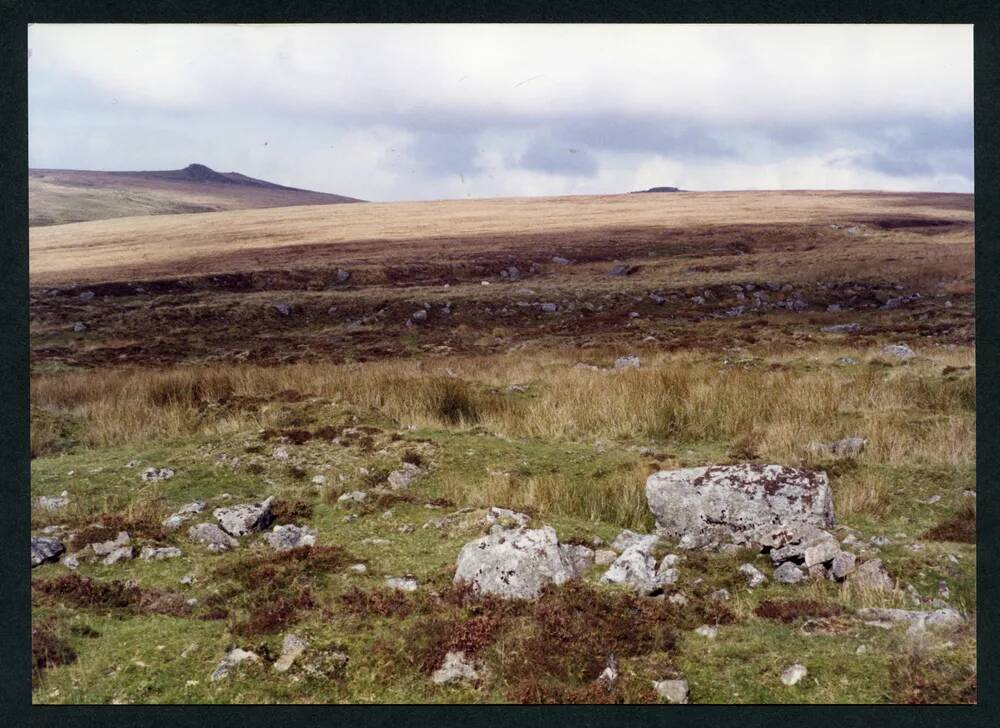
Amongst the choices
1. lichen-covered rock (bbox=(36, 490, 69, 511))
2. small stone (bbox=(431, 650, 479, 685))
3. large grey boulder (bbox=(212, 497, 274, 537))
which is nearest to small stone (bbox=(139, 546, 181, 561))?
large grey boulder (bbox=(212, 497, 274, 537))

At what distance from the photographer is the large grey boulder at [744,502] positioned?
26.7 ft

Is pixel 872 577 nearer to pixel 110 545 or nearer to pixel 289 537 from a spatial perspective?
pixel 289 537

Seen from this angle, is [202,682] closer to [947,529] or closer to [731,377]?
[947,529]

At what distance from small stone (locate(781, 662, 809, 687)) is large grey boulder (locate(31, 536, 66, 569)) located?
7140mm

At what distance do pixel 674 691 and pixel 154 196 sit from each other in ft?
204

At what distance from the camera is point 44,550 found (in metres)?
8.17

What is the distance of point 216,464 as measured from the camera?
10.6m

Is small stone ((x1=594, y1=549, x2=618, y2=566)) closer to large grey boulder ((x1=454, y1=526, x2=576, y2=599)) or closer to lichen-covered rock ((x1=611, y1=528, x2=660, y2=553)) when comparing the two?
lichen-covered rock ((x1=611, y1=528, x2=660, y2=553))

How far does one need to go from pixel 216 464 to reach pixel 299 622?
405 centimetres

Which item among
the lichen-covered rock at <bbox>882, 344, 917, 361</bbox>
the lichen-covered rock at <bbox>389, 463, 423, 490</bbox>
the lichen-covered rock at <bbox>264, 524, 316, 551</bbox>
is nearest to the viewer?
the lichen-covered rock at <bbox>264, 524, 316, 551</bbox>

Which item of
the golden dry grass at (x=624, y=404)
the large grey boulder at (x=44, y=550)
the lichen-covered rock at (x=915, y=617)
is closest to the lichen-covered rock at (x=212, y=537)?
the large grey boulder at (x=44, y=550)

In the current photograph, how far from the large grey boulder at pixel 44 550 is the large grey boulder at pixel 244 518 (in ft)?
5.15

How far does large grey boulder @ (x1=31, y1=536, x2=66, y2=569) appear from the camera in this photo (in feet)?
26.6

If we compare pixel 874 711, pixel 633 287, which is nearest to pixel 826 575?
pixel 874 711
